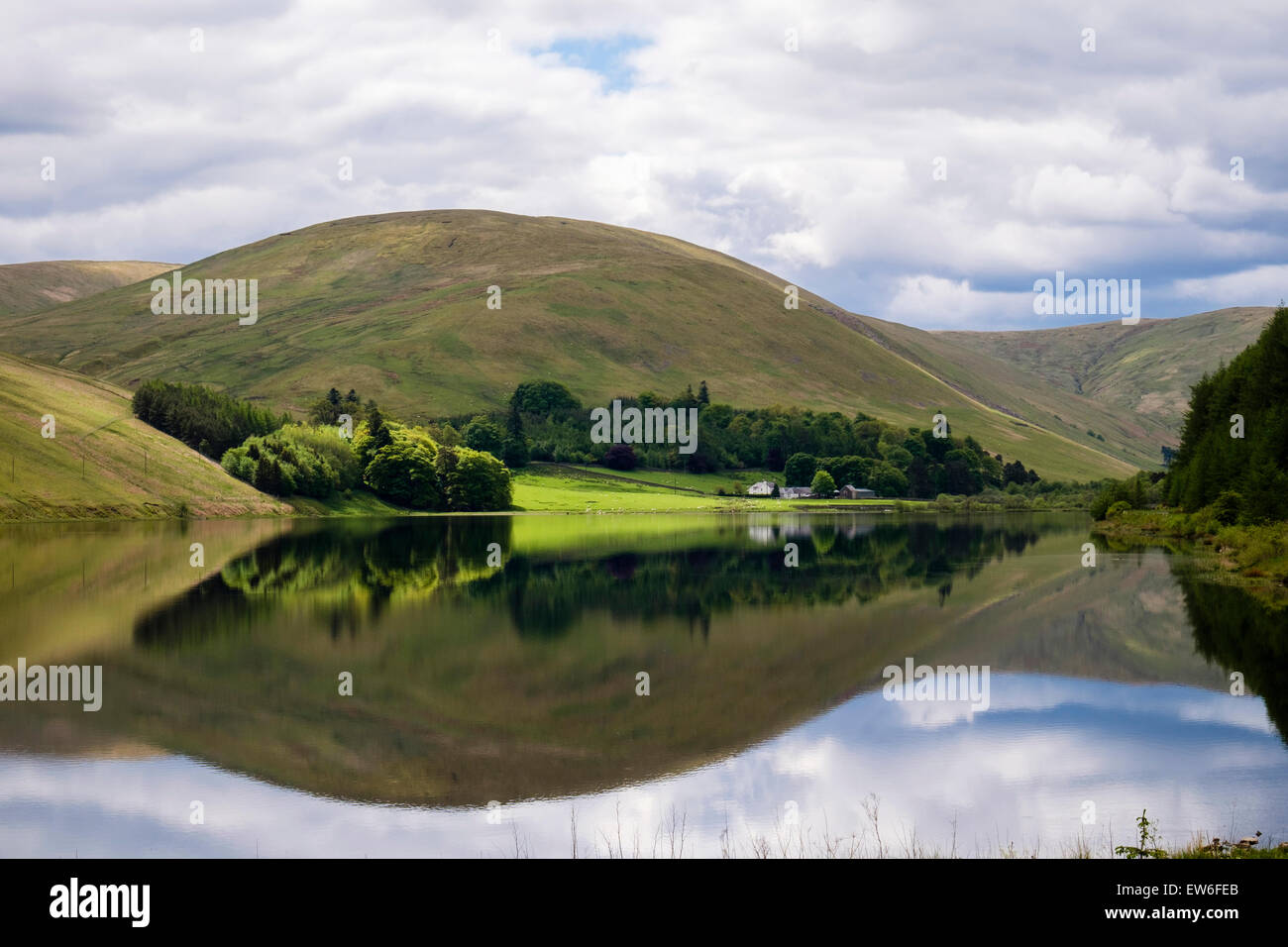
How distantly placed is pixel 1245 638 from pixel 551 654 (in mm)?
22265

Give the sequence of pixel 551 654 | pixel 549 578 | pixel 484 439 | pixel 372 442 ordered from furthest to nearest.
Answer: pixel 484 439
pixel 372 442
pixel 549 578
pixel 551 654

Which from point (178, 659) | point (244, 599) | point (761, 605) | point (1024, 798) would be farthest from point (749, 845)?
point (244, 599)

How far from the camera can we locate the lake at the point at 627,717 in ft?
56.6

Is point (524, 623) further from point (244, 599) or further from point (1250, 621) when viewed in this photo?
point (1250, 621)

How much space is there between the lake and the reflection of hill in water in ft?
0.49

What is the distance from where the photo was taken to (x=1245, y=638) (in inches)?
1416

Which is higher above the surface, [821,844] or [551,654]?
[551,654]

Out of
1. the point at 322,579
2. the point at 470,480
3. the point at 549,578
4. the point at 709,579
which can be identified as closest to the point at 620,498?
the point at 470,480

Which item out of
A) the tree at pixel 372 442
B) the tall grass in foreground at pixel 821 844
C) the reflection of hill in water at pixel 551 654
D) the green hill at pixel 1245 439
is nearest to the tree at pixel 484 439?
the tree at pixel 372 442

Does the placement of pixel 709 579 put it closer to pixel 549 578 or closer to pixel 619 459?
pixel 549 578

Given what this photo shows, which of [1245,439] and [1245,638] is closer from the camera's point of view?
[1245,638]

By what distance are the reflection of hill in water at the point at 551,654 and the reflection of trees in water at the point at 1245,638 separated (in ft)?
3.07

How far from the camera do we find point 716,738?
23031 mm
